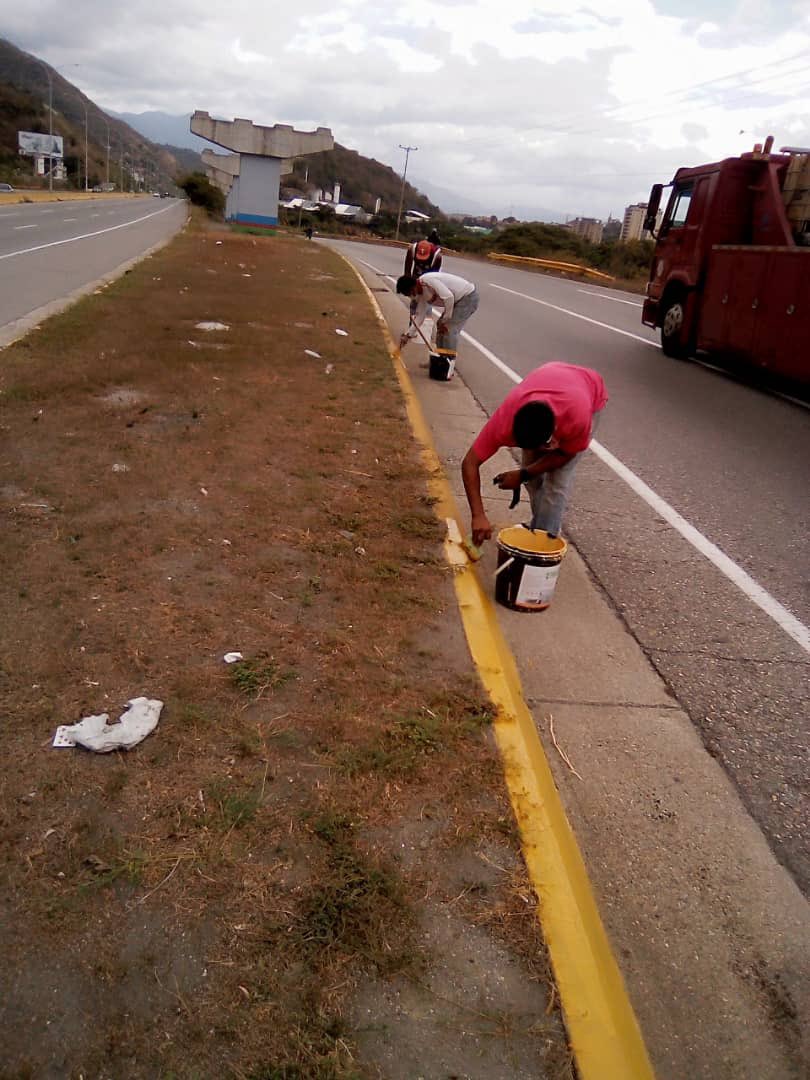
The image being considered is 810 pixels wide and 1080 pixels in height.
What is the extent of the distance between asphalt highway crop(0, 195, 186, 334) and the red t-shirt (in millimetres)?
8864

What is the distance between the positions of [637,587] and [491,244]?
5671 centimetres

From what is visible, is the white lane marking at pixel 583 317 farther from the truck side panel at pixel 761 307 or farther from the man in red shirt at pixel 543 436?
the man in red shirt at pixel 543 436

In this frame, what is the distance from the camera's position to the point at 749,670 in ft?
12.6

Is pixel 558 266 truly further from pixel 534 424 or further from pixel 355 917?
pixel 355 917

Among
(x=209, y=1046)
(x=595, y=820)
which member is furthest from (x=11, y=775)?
(x=595, y=820)

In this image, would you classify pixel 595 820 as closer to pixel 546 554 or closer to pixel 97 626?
pixel 546 554

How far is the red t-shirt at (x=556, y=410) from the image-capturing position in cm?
385

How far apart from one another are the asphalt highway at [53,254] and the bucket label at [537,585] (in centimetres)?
906

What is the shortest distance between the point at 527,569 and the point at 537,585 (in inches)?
4.5

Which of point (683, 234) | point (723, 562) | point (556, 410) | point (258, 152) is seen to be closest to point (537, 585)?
point (556, 410)

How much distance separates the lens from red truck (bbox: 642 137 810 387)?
9.64 meters

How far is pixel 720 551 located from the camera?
5230 mm

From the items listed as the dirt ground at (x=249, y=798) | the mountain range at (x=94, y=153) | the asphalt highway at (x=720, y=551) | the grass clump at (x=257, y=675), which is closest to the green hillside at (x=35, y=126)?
the mountain range at (x=94, y=153)

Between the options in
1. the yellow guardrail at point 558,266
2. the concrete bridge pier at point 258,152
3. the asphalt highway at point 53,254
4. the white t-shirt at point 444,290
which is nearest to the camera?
the white t-shirt at point 444,290
